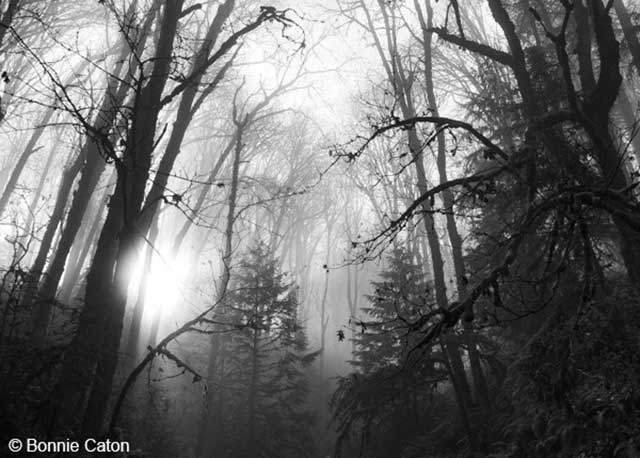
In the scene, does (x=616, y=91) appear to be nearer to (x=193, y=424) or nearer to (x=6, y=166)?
(x=193, y=424)

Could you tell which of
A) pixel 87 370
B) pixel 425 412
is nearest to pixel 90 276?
pixel 87 370

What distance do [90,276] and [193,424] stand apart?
13.5 metres

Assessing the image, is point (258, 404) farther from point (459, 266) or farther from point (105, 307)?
point (105, 307)

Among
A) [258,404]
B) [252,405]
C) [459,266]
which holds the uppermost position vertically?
[459,266]

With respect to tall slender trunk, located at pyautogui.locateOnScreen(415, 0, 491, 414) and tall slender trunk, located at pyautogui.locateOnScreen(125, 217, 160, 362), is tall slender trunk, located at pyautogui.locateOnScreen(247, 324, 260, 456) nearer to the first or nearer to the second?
tall slender trunk, located at pyautogui.locateOnScreen(125, 217, 160, 362)

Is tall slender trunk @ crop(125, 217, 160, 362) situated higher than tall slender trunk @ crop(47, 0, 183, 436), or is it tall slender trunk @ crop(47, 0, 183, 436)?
tall slender trunk @ crop(125, 217, 160, 362)

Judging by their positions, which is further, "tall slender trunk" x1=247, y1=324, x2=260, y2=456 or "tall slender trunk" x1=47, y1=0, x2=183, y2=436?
"tall slender trunk" x1=247, y1=324, x2=260, y2=456

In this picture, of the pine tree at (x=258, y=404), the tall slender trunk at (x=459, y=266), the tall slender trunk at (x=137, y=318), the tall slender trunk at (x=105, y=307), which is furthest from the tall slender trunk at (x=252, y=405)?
the tall slender trunk at (x=105, y=307)

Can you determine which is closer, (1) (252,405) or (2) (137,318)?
(2) (137,318)

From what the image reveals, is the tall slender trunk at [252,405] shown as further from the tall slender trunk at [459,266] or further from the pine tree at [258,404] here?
the tall slender trunk at [459,266]

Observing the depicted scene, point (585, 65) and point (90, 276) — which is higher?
point (585, 65)

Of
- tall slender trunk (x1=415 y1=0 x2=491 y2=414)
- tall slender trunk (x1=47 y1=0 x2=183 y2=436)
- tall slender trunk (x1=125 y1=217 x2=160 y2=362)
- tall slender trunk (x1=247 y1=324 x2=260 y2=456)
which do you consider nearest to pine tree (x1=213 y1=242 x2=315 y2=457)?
tall slender trunk (x1=247 y1=324 x2=260 y2=456)

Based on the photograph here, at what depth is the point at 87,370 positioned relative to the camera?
397cm

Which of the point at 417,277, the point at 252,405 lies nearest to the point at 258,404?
the point at 252,405
